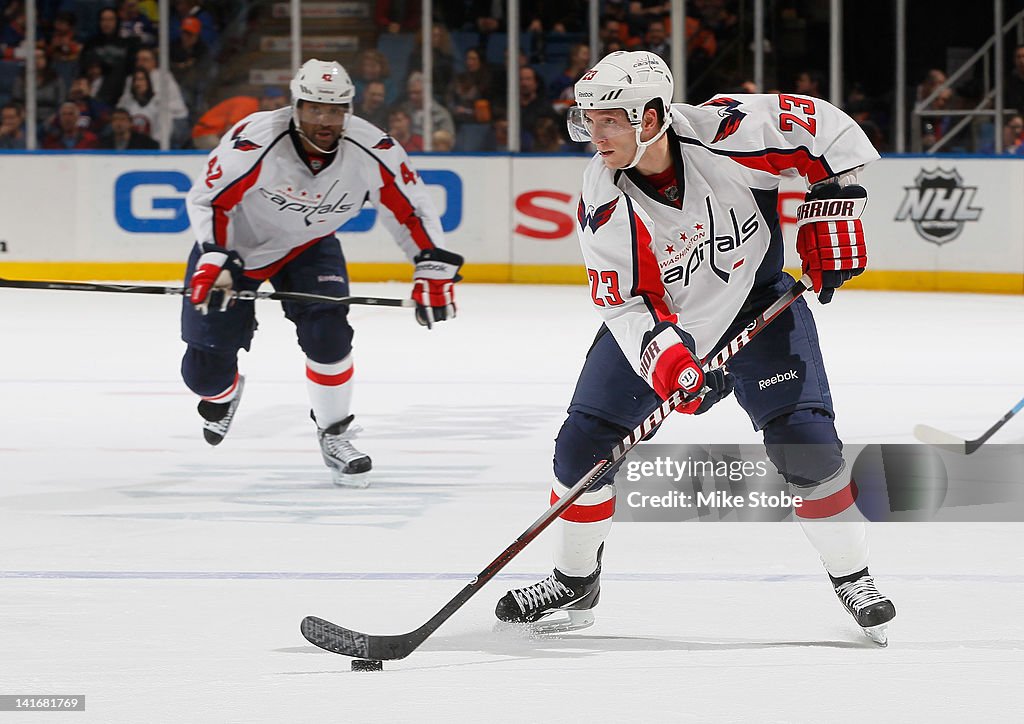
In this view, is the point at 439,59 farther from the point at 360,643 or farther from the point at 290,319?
the point at 360,643

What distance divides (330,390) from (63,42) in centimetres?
725

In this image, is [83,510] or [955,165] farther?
Result: [955,165]

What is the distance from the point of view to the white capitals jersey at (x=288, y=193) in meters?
4.28

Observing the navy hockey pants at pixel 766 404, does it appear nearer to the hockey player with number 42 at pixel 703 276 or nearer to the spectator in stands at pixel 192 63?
the hockey player with number 42 at pixel 703 276

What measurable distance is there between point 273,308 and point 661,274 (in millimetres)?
6082

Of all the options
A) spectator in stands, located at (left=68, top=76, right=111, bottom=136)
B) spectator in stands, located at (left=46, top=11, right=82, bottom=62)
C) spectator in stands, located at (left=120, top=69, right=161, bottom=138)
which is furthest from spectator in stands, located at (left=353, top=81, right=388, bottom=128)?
spectator in stands, located at (left=46, top=11, right=82, bottom=62)

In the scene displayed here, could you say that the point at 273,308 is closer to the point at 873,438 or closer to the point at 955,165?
the point at 955,165

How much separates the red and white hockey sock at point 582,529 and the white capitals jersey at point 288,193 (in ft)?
5.48

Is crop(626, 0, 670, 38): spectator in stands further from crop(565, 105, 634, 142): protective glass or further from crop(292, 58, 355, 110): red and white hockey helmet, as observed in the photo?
crop(565, 105, 634, 142): protective glass

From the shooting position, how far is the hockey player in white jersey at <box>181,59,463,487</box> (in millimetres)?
4230

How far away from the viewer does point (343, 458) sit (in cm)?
424

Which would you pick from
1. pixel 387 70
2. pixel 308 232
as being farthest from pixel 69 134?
pixel 308 232

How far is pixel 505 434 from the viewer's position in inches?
193

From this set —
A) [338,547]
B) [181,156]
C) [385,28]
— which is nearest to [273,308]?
[181,156]
